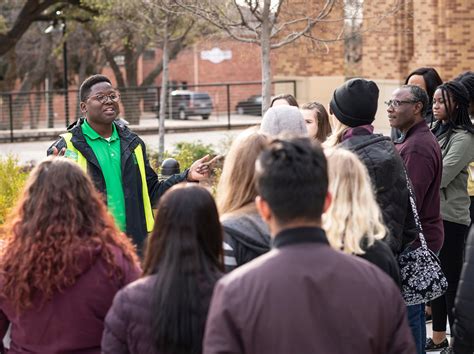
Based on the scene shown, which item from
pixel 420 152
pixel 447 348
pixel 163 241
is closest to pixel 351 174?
pixel 163 241

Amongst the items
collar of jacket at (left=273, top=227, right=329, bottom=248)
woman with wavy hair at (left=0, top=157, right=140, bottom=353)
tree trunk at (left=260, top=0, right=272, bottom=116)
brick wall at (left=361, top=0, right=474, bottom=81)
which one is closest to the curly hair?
woman with wavy hair at (left=0, top=157, right=140, bottom=353)

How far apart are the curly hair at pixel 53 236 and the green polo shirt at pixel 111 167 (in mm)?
2218

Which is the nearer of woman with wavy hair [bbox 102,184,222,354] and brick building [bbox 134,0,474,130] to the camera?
woman with wavy hair [bbox 102,184,222,354]

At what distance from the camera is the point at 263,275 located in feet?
10.4

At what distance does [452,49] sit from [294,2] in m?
5.31

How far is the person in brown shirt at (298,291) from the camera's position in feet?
10.3

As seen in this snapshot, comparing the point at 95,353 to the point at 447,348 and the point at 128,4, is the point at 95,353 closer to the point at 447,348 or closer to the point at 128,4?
the point at 447,348

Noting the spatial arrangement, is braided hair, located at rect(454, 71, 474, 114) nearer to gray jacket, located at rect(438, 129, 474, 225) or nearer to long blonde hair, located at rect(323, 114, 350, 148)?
gray jacket, located at rect(438, 129, 474, 225)

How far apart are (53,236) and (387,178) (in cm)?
213

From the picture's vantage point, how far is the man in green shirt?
6.34 m

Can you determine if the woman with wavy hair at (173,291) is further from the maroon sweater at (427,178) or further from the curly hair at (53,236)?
the maroon sweater at (427,178)

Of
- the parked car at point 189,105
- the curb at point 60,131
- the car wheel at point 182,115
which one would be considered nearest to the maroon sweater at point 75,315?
the curb at point 60,131

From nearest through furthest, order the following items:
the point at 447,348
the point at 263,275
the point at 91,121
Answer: the point at 263,275 < the point at 91,121 < the point at 447,348

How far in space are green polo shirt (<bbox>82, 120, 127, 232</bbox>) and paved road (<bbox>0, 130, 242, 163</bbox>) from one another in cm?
1592
